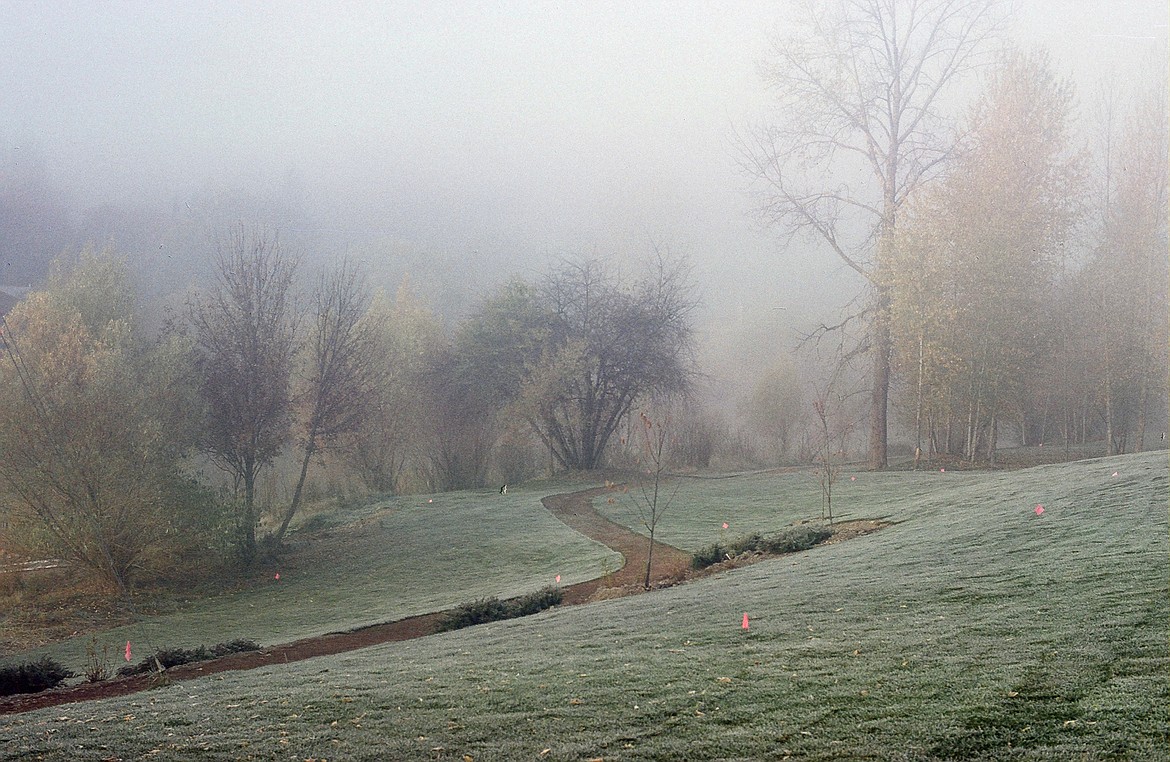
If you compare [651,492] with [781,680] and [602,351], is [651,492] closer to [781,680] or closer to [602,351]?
[602,351]

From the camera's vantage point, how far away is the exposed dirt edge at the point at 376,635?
32.7ft

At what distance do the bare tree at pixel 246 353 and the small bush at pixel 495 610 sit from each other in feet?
41.6

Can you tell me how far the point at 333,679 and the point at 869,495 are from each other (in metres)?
16.2

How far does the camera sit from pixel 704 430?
121 ft

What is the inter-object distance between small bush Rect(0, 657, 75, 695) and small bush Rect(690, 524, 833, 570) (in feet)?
32.0

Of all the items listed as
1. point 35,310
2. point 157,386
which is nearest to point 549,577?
point 157,386

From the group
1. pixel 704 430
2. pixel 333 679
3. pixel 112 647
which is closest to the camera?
pixel 333 679

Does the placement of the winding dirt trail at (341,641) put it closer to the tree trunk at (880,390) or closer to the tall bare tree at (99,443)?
the tall bare tree at (99,443)

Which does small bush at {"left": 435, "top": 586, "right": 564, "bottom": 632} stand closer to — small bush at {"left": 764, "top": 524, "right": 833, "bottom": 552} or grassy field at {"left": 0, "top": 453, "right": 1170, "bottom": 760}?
grassy field at {"left": 0, "top": 453, "right": 1170, "bottom": 760}

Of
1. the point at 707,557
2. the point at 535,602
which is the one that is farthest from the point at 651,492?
the point at 535,602

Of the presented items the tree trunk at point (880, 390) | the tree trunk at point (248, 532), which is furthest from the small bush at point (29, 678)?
the tree trunk at point (880, 390)

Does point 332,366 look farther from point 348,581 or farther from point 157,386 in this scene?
point 348,581

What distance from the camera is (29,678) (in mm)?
10508

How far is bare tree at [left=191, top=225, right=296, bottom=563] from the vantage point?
77.1 feet
